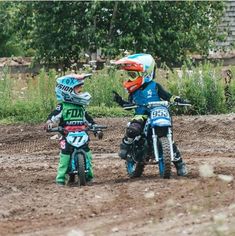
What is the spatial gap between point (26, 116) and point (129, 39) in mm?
6801

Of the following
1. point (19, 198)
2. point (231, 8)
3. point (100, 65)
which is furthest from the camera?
point (231, 8)

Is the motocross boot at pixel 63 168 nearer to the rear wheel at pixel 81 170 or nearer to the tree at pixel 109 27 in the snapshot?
the rear wheel at pixel 81 170

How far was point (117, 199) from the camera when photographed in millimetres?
8250

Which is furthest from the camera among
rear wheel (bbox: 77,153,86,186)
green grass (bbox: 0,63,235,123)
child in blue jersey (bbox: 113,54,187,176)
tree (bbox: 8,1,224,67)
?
tree (bbox: 8,1,224,67)

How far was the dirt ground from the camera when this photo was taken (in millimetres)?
6801

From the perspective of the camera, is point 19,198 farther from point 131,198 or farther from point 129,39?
point 129,39

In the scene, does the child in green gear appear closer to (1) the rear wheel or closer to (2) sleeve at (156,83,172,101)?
(1) the rear wheel

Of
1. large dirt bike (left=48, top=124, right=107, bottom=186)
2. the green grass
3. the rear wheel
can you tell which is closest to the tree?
the green grass

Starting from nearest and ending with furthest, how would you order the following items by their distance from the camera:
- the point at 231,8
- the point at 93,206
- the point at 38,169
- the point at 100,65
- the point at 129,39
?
the point at 93,206 < the point at 38,169 < the point at 129,39 < the point at 100,65 < the point at 231,8

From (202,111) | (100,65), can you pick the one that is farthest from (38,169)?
(100,65)

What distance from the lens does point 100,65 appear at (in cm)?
2444

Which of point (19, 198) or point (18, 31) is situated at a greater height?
point (18, 31)

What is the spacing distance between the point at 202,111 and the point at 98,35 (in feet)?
22.5

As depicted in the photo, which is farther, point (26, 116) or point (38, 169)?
point (26, 116)
